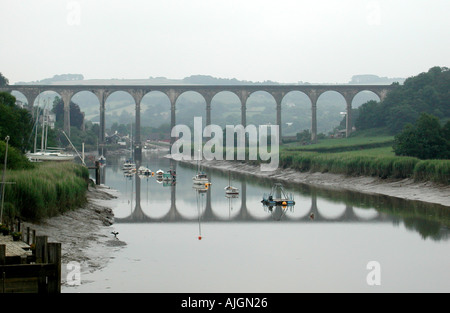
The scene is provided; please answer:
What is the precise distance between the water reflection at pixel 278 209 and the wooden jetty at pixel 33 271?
Answer: 20524mm

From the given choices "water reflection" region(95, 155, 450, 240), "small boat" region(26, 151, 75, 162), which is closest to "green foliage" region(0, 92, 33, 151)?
"small boat" region(26, 151, 75, 162)

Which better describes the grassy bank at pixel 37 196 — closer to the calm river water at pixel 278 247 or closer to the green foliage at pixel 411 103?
the calm river water at pixel 278 247

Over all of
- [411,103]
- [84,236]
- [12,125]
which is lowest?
[84,236]

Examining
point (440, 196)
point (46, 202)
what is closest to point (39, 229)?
point (46, 202)

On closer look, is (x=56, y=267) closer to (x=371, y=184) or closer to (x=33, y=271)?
(x=33, y=271)

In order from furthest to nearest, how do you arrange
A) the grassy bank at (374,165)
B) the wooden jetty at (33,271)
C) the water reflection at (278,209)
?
the grassy bank at (374,165) → the water reflection at (278,209) → the wooden jetty at (33,271)

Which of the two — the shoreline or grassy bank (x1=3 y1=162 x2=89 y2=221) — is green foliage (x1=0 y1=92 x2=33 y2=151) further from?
the shoreline

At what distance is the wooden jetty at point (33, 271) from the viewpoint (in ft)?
61.2

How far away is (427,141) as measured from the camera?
6359 cm

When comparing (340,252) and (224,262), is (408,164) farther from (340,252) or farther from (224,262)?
(224,262)

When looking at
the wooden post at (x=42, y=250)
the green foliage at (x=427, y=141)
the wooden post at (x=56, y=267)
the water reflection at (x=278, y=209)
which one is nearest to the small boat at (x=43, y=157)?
the water reflection at (x=278, y=209)

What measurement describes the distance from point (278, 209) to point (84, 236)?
19.1m

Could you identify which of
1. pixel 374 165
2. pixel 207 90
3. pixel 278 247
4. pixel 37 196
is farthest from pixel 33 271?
pixel 207 90
